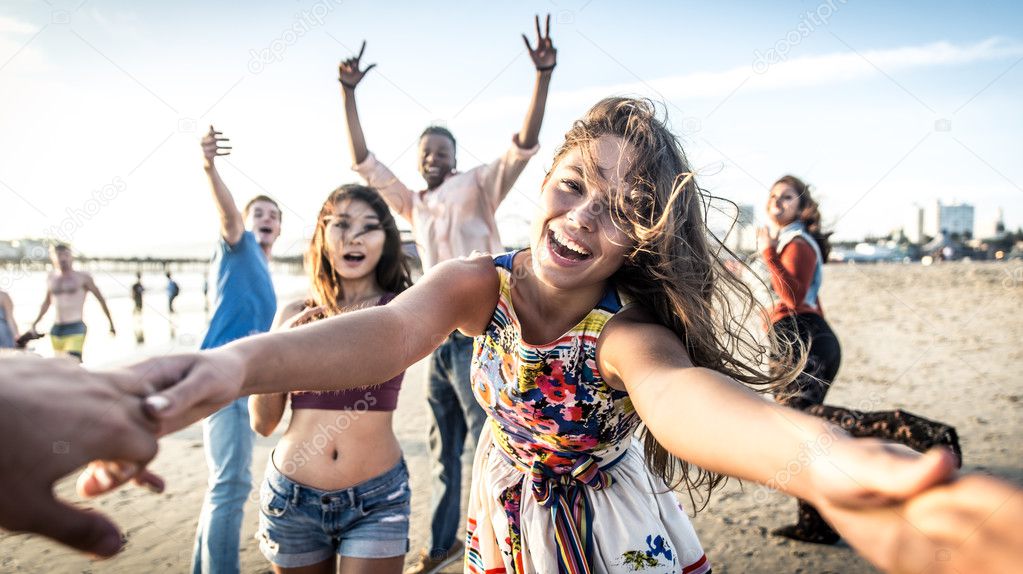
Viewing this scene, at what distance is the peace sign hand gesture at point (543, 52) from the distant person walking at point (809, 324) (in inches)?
83.7

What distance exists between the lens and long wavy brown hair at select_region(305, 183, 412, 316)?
3.15 meters

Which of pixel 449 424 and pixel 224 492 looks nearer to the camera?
pixel 224 492

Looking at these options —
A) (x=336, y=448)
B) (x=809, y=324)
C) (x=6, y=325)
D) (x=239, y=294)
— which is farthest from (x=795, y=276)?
(x=6, y=325)

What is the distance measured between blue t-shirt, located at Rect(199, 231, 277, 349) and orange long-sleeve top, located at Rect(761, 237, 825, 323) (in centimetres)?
360

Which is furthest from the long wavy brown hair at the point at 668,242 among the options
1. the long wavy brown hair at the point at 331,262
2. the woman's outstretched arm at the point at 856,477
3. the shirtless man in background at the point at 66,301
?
the shirtless man in background at the point at 66,301

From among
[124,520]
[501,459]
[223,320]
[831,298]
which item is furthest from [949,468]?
A: [831,298]

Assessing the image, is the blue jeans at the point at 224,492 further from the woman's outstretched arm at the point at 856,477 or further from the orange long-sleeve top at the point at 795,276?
the orange long-sleeve top at the point at 795,276

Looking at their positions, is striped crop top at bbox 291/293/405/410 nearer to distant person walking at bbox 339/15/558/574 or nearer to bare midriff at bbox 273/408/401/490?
bare midriff at bbox 273/408/401/490

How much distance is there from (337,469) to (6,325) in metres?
5.15

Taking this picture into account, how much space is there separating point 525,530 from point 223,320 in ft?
9.01

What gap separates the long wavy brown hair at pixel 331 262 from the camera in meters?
3.15

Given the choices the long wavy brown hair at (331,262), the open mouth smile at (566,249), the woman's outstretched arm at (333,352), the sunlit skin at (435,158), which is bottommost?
the woman's outstretched arm at (333,352)

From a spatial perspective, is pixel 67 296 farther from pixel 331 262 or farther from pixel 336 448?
pixel 336 448

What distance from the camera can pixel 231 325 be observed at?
13.0 ft
